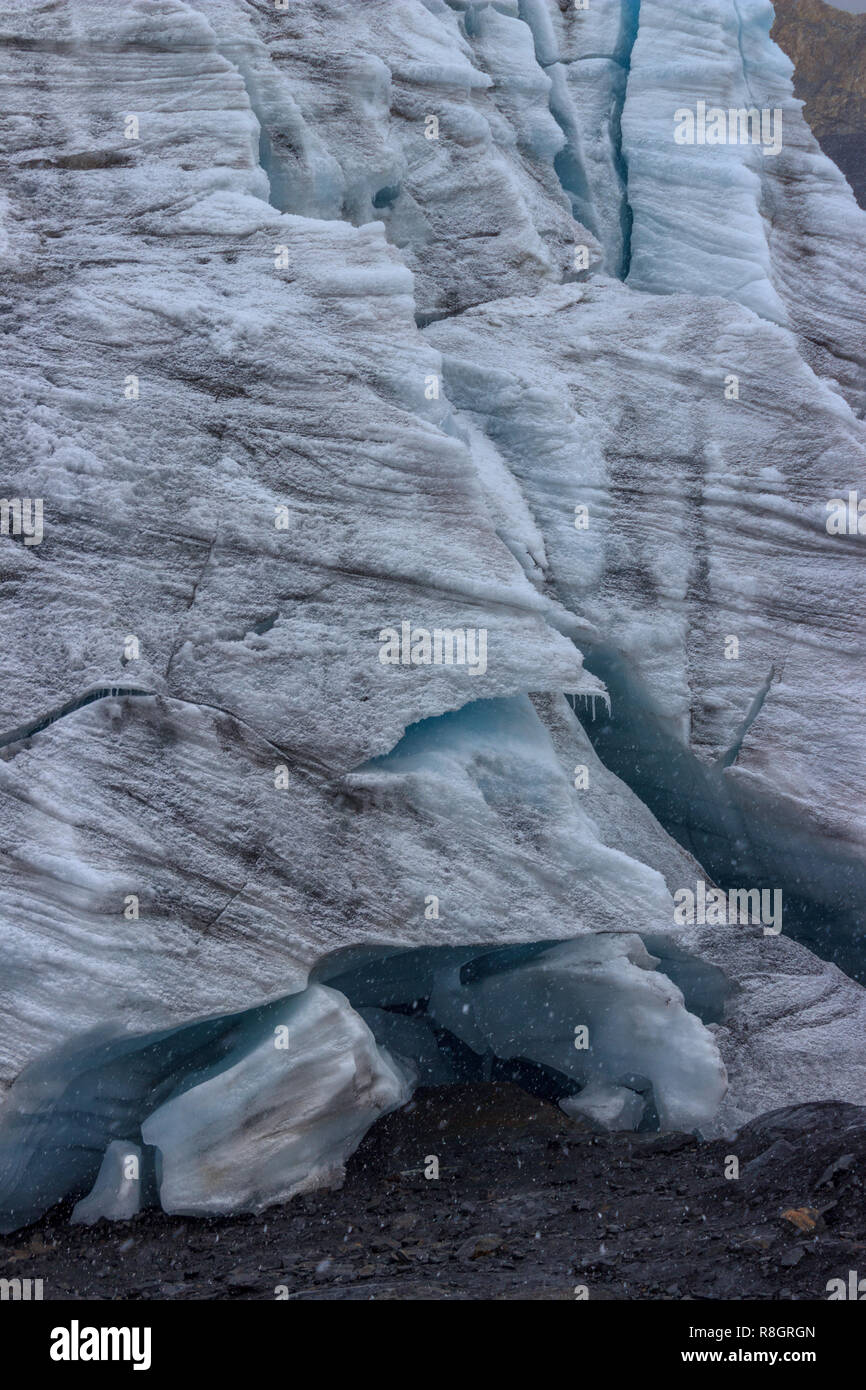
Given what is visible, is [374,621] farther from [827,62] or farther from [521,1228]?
[827,62]

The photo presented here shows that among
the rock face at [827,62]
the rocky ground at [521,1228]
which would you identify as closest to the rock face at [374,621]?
the rocky ground at [521,1228]

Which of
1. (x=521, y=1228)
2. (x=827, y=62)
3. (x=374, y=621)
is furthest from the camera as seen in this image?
(x=827, y=62)

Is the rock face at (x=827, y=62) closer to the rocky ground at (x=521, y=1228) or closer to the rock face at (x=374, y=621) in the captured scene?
the rock face at (x=374, y=621)

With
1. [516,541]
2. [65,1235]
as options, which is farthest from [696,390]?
[65,1235]

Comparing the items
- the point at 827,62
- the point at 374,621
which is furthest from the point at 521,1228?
the point at 827,62

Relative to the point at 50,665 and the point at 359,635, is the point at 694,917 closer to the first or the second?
the point at 359,635

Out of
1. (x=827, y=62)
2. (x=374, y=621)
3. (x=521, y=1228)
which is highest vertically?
(x=827, y=62)
